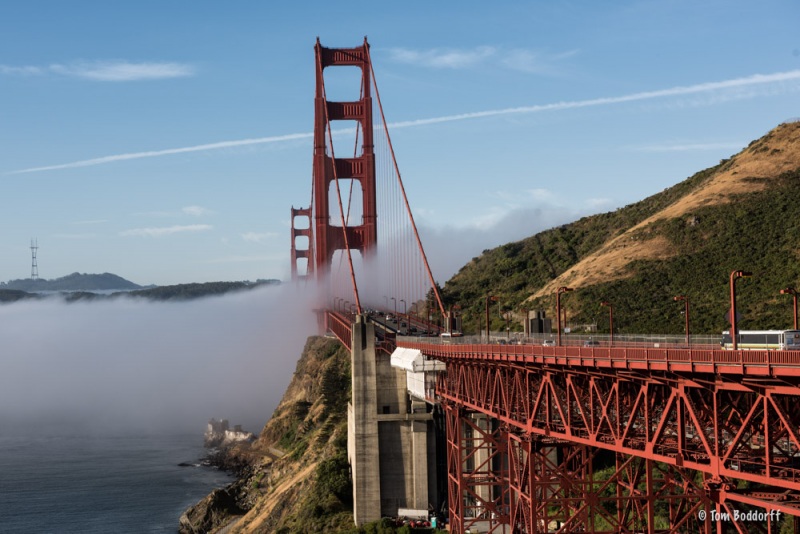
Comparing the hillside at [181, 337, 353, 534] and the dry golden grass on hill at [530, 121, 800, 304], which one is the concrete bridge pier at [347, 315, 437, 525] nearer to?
the hillside at [181, 337, 353, 534]

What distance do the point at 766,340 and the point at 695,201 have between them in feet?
251

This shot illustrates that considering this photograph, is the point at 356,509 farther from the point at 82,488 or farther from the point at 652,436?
the point at 82,488

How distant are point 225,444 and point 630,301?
195ft

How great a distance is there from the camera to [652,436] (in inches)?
1248

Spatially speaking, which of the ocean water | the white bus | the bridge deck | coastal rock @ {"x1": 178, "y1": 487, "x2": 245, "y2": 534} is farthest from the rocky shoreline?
the white bus

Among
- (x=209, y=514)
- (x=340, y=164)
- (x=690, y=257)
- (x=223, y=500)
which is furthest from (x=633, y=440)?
(x=340, y=164)

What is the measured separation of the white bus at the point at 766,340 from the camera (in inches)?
1198

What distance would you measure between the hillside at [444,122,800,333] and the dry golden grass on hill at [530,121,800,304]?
17cm

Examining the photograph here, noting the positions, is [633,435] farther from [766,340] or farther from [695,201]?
[695,201]

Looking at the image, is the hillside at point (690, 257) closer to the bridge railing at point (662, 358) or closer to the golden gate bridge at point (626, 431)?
the golden gate bridge at point (626, 431)

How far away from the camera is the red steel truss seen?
1083 inches

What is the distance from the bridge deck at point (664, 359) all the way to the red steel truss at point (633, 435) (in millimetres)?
87

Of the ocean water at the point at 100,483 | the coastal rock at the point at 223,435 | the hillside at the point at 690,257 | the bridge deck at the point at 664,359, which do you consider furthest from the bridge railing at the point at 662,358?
the coastal rock at the point at 223,435

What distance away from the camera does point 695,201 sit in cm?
10700
